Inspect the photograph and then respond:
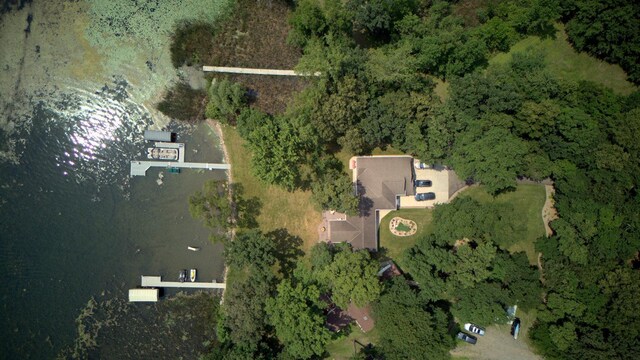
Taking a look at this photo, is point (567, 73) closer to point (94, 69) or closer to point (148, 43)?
point (148, 43)

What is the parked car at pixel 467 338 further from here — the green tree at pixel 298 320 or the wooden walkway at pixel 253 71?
the wooden walkway at pixel 253 71

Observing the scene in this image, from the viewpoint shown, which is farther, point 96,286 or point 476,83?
point 96,286

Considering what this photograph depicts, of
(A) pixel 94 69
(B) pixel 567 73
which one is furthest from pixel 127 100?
(B) pixel 567 73

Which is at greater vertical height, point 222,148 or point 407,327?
point 222,148

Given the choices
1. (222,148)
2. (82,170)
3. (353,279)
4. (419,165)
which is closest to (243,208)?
(222,148)

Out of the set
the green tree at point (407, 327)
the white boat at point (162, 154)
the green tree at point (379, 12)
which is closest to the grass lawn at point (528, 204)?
the green tree at point (407, 327)

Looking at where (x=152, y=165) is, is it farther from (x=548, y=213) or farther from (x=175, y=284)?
(x=548, y=213)
